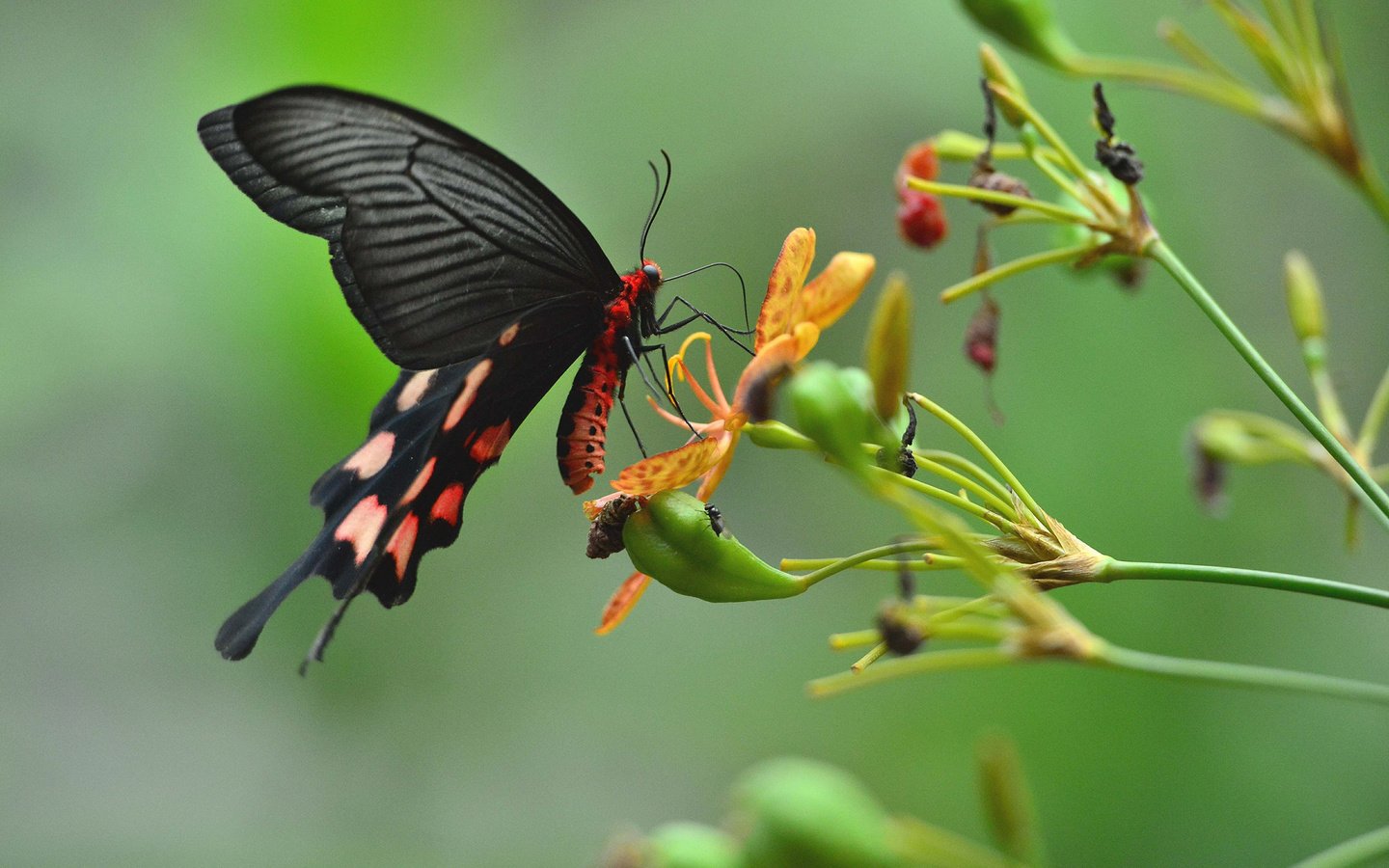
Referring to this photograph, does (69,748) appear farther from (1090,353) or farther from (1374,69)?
(1374,69)

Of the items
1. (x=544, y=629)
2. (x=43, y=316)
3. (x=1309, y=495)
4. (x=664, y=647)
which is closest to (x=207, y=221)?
(x=43, y=316)

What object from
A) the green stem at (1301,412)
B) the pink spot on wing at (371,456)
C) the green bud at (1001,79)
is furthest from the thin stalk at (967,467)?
the pink spot on wing at (371,456)

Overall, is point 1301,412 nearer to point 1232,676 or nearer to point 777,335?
point 1232,676

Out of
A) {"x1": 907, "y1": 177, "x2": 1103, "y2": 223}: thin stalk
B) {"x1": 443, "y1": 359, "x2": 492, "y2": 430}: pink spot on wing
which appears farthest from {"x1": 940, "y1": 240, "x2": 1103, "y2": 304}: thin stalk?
{"x1": 443, "y1": 359, "x2": 492, "y2": 430}: pink spot on wing

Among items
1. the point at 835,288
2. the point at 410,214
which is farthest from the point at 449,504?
the point at 835,288

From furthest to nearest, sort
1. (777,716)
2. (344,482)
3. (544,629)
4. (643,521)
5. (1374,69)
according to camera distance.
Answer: (544,629) < (777,716) < (1374,69) < (344,482) < (643,521)

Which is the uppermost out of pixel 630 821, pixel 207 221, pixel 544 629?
pixel 207 221

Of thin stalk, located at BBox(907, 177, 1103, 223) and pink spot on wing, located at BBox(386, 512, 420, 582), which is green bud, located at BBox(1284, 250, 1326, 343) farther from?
pink spot on wing, located at BBox(386, 512, 420, 582)

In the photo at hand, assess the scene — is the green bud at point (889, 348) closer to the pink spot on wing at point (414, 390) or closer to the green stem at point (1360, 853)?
the green stem at point (1360, 853)
